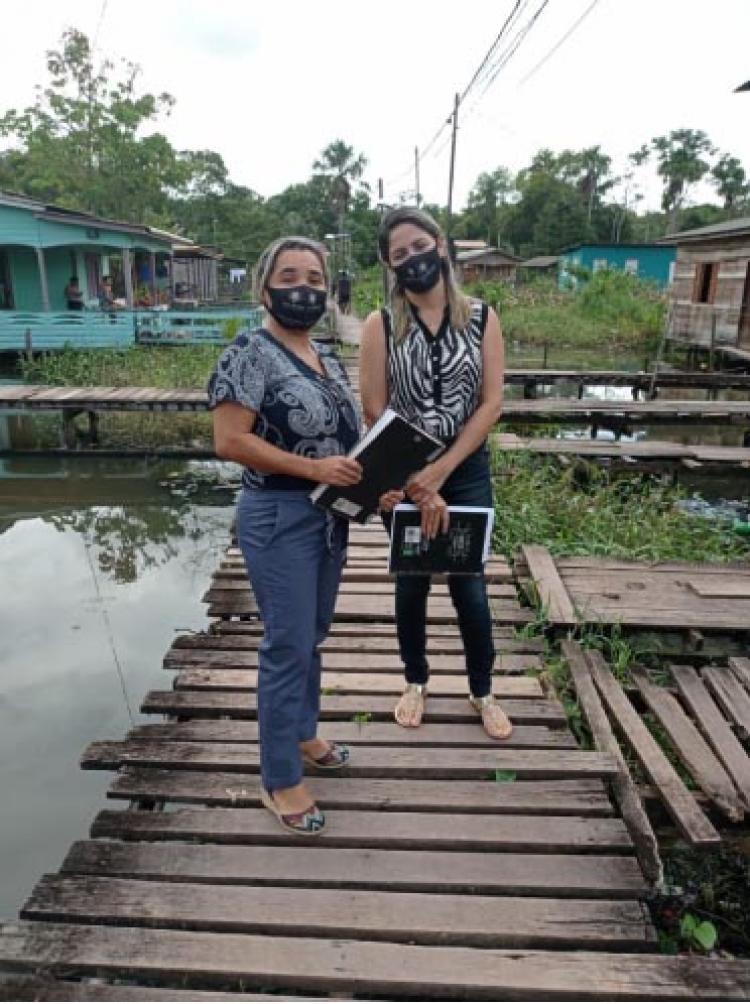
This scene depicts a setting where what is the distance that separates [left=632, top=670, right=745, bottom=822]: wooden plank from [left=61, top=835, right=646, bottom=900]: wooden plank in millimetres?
680

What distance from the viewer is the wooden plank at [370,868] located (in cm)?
196

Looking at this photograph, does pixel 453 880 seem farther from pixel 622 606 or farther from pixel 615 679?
pixel 622 606

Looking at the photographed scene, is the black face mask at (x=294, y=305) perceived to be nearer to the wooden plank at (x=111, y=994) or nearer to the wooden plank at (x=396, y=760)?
the wooden plank at (x=396, y=760)

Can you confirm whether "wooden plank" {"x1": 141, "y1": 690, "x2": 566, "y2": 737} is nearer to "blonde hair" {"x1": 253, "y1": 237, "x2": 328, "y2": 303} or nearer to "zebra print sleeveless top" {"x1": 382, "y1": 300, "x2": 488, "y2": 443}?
"zebra print sleeveless top" {"x1": 382, "y1": 300, "x2": 488, "y2": 443}

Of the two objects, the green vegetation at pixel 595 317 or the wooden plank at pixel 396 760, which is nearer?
the wooden plank at pixel 396 760

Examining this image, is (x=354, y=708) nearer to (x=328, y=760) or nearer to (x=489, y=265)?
(x=328, y=760)

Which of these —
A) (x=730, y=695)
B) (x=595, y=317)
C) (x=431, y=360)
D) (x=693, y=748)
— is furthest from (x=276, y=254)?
(x=595, y=317)

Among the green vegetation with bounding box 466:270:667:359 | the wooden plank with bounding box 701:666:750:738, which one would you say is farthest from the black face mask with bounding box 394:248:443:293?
the green vegetation with bounding box 466:270:667:359

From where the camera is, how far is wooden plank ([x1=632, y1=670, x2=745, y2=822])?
2.54m

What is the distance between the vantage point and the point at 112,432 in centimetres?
1009

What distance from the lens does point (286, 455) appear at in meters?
1.86

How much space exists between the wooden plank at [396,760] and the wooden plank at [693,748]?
45 centimetres

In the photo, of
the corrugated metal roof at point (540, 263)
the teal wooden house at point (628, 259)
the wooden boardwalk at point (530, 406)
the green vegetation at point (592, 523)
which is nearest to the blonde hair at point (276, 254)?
the green vegetation at point (592, 523)

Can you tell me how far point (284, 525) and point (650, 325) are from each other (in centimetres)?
2004
